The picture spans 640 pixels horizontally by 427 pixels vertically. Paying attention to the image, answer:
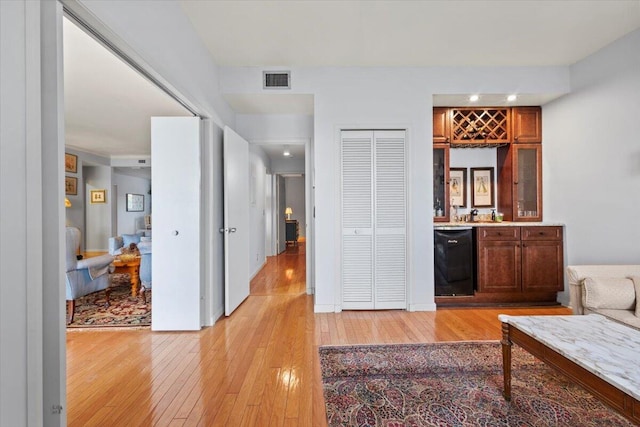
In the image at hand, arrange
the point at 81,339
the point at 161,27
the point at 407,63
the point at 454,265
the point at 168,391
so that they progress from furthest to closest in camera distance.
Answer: the point at 454,265 → the point at 407,63 → the point at 81,339 → the point at 161,27 → the point at 168,391


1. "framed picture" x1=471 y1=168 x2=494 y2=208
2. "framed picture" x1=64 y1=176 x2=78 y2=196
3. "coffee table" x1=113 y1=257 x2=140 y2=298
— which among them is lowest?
"coffee table" x1=113 y1=257 x2=140 y2=298

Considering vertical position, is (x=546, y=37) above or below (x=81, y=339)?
above

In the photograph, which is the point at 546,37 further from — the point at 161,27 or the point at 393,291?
the point at 161,27

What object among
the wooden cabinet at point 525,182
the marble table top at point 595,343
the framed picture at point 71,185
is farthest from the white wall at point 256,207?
the framed picture at point 71,185

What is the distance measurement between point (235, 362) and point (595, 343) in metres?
2.22

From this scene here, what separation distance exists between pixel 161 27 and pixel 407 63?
7.95ft

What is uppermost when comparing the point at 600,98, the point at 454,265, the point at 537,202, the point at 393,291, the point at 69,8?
the point at 600,98

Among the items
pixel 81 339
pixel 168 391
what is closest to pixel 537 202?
pixel 168 391

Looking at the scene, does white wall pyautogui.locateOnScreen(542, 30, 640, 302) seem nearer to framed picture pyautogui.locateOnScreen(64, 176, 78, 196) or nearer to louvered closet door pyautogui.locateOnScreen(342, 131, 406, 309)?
louvered closet door pyautogui.locateOnScreen(342, 131, 406, 309)

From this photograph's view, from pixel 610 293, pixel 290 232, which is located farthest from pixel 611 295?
Result: pixel 290 232

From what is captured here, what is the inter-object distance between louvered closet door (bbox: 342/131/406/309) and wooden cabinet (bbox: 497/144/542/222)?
156 centimetres

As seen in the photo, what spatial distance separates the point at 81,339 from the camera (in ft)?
8.82

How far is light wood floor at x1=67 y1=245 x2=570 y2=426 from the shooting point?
5.58 ft

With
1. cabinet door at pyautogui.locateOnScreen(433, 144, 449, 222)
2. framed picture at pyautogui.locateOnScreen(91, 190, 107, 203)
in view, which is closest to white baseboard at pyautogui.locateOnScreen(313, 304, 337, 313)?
cabinet door at pyautogui.locateOnScreen(433, 144, 449, 222)
